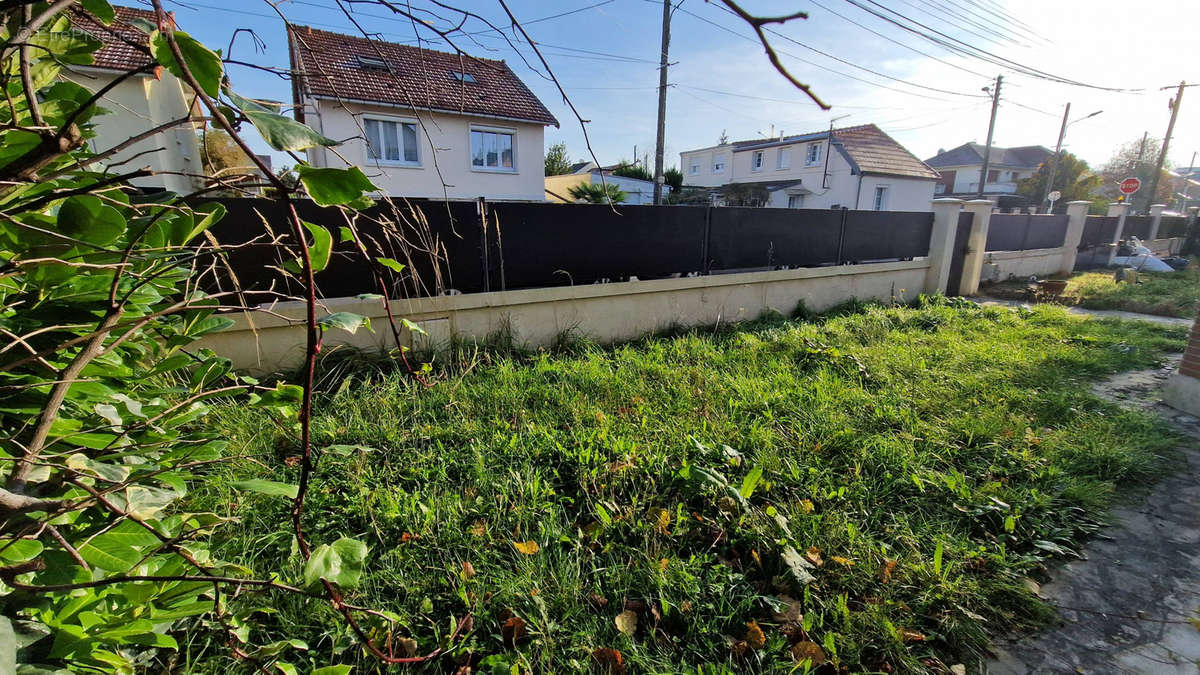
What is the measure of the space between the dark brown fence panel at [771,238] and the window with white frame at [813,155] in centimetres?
2460

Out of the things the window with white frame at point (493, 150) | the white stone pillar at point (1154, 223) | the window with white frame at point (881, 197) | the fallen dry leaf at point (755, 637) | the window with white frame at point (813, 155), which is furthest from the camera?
the window with white frame at point (813, 155)

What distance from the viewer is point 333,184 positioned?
551mm

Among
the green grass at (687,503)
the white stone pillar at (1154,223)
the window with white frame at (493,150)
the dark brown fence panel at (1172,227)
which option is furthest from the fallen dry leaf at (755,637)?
the dark brown fence panel at (1172,227)

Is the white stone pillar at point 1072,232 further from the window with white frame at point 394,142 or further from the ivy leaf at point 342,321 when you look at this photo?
the window with white frame at point 394,142

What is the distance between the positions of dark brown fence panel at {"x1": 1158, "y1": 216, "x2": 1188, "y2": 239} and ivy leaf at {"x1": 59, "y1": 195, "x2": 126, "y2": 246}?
27160 mm

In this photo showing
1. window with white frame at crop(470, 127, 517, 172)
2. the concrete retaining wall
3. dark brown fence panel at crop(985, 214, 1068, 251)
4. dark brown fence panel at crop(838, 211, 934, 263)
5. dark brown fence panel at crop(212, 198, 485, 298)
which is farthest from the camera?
window with white frame at crop(470, 127, 517, 172)

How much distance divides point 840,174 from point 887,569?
95.9ft

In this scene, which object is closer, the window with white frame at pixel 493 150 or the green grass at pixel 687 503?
the green grass at pixel 687 503

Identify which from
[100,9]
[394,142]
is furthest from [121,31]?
[394,142]

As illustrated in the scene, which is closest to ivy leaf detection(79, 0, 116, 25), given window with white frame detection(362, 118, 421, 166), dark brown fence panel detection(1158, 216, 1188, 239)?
window with white frame detection(362, 118, 421, 166)

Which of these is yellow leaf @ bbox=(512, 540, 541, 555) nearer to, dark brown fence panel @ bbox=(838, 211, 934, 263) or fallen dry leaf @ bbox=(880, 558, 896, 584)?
fallen dry leaf @ bbox=(880, 558, 896, 584)

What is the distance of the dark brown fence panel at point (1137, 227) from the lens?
15.8 m

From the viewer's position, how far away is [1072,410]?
3703mm

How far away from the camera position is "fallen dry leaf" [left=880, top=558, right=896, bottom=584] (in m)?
2.01
